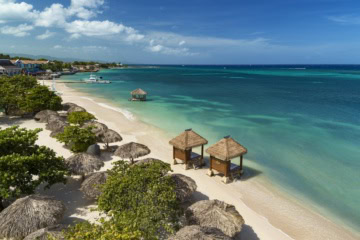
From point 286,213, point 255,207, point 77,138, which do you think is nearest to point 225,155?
point 255,207

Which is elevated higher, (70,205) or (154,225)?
(154,225)

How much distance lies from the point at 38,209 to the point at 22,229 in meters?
0.61

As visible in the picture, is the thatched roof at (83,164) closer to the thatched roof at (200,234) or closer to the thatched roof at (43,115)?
the thatched roof at (200,234)

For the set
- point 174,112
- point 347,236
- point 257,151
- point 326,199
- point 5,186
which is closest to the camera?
point 5,186

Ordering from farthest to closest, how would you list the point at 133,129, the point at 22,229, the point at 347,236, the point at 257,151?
the point at 133,129 → the point at 257,151 → the point at 347,236 → the point at 22,229

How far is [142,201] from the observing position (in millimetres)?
6707

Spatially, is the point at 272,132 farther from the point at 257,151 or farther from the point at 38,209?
the point at 38,209

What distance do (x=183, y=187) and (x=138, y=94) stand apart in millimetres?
25830

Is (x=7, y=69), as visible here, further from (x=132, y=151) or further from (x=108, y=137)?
(x=132, y=151)

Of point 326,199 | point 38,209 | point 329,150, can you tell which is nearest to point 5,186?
point 38,209

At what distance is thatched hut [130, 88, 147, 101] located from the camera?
32.9m

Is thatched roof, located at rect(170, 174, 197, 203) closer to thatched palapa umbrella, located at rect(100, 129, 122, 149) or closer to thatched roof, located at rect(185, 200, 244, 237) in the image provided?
thatched roof, located at rect(185, 200, 244, 237)

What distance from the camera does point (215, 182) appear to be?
37.2 ft

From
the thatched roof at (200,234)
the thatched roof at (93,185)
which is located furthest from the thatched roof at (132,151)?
the thatched roof at (200,234)
